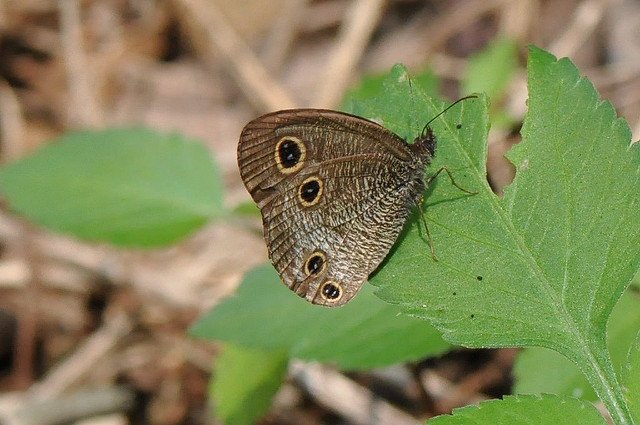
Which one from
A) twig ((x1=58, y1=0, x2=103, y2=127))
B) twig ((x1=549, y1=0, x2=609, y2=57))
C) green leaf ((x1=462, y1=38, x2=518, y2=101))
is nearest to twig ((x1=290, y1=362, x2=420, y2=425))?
green leaf ((x1=462, y1=38, x2=518, y2=101))

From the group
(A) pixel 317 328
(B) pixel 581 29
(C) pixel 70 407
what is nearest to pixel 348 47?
(B) pixel 581 29

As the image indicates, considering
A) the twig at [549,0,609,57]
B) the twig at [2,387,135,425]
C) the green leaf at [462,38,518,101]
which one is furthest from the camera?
the twig at [549,0,609,57]

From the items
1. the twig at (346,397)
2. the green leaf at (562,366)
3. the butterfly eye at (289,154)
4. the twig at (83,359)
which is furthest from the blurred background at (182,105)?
the butterfly eye at (289,154)

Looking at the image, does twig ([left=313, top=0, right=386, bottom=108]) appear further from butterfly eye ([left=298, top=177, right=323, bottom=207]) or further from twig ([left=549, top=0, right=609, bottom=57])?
butterfly eye ([left=298, top=177, right=323, bottom=207])

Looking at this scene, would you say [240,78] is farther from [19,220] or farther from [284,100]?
[19,220]

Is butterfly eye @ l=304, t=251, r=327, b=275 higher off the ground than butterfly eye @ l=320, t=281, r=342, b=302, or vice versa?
butterfly eye @ l=304, t=251, r=327, b=275
